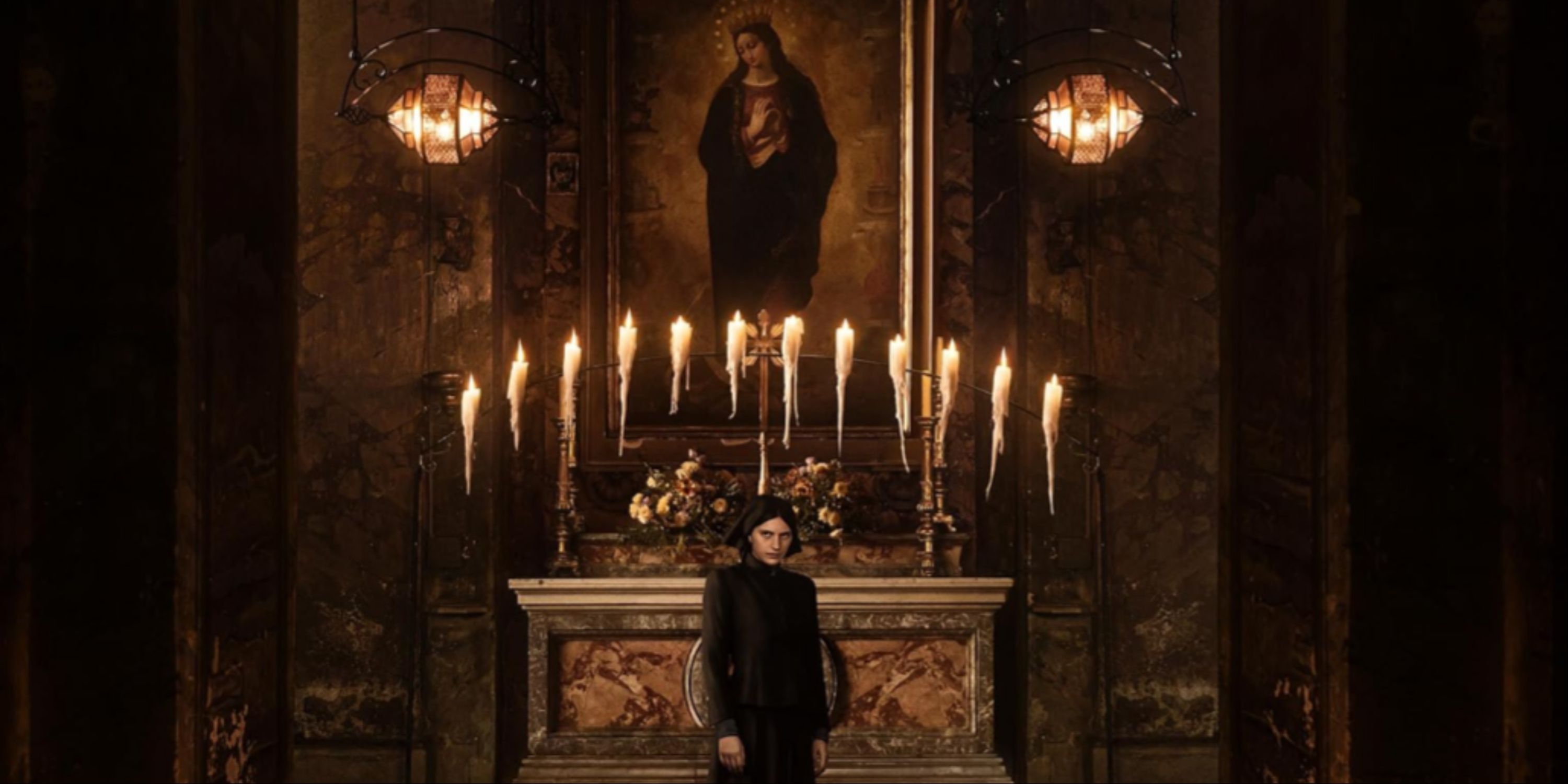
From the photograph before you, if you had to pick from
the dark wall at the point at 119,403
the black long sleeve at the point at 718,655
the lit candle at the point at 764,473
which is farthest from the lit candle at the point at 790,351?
the dark wall at the point at 119,403

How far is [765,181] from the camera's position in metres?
10.8

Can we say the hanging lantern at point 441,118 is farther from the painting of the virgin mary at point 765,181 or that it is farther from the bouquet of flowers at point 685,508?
the painting of the virgin mary at point 765,181

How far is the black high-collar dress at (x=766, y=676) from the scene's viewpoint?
7.03 metres

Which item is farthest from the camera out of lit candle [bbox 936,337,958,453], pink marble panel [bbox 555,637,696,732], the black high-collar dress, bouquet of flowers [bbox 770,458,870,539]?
bouquet of flowers [bbox 770,458,870,539]

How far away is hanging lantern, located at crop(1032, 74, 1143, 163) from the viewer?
27.2 ft

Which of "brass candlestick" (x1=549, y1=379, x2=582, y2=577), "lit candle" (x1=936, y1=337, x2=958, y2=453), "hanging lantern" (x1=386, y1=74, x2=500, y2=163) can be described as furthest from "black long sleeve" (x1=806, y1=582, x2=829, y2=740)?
"hanging lantern" (x1=386, y1=74, x2=500, y2=163)

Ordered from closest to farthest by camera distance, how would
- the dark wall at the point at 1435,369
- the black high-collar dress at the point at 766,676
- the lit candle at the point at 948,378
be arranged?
1. the dark wall at the point at 1435,369
2. the black high-collar dress at the point at 766,676
3. the lit candle at the point at 948,378

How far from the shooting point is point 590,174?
10.7 meters

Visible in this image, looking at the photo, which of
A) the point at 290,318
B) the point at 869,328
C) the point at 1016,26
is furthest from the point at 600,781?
the point at 1016,26

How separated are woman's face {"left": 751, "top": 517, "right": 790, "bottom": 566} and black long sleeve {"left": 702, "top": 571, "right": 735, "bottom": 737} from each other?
7.7 inches

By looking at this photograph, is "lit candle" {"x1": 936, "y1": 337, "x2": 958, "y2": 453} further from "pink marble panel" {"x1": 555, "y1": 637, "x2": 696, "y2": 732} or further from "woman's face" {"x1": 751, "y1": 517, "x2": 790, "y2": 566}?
"woman's face" {"x1": 751, "y1": 517, "x2": 790, "y2": 566}

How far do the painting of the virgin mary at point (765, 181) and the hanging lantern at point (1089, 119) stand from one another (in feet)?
8.28

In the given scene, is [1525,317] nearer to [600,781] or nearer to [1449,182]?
[1449,182]

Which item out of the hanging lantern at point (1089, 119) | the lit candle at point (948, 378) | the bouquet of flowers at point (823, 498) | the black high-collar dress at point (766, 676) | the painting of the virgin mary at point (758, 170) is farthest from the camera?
the painting of the virgin mary at point (758, 170)
